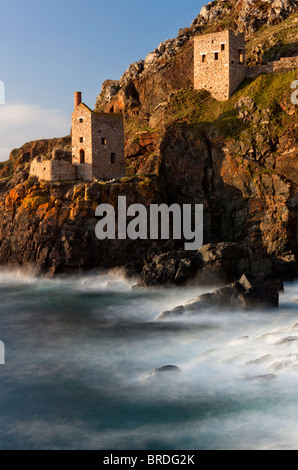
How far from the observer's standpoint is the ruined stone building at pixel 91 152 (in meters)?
47.3

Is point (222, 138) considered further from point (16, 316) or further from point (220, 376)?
point (220, 376)

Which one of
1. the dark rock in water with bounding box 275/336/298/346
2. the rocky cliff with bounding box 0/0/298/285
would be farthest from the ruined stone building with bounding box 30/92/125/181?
the dark rock in water with bounding box 275/336/298/346

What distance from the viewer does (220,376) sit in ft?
64.5

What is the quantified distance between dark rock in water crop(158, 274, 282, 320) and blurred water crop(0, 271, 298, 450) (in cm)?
72

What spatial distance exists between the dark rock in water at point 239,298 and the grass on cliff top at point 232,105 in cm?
2101

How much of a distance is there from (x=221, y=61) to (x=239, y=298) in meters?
31.7

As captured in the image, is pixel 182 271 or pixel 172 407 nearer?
pixel 172 407

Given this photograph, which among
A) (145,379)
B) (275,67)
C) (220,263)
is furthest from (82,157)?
(145,379)

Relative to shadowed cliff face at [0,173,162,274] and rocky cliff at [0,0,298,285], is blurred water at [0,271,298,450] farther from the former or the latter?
shadowed cliff face at [0,173,162,274]

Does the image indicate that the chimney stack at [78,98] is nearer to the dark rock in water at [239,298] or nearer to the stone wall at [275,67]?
the stone wall at [275,67]

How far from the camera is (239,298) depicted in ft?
98.8

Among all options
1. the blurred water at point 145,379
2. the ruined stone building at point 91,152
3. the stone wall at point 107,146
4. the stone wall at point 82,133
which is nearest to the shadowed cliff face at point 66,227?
the ruined stone building at point 91,152
